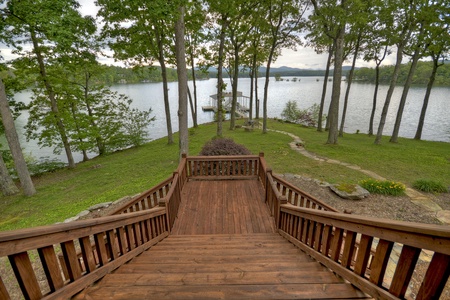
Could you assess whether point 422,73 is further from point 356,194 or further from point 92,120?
point 92,120

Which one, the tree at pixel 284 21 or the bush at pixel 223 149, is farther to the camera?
the tree at pixel 284 21

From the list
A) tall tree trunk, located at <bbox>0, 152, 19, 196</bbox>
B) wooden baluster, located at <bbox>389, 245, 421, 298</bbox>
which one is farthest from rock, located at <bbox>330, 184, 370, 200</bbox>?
tall tree trunk, located at <bbox>0, 152, 19, 196</bbox>

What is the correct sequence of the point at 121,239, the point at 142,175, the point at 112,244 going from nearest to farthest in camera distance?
1. the point at 112,244
2. the point at 121,239
3. the point at 142,175

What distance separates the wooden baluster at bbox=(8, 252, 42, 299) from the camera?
1404 mm

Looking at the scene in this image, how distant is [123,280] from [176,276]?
20.0 inches

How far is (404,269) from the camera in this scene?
4.71 ft

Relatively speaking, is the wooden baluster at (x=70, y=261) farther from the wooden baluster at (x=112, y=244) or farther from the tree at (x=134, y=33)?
the tree at (x=134, y=33)

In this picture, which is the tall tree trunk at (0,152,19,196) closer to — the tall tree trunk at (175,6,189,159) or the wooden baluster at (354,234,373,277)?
the tall tree trunk at (175,6,189,159)

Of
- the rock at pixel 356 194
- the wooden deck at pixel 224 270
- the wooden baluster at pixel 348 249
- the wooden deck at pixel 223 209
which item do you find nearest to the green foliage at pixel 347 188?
the rock at pixel 356 194

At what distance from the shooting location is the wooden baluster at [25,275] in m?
1.40

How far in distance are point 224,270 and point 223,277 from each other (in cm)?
18

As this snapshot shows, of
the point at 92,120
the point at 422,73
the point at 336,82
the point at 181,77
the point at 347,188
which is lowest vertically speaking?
the point at 347,188

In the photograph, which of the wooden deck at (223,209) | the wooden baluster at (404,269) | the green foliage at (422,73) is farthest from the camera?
the green foliage at (422,73)

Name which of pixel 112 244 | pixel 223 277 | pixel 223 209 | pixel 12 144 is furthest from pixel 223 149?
pixel 12 144
